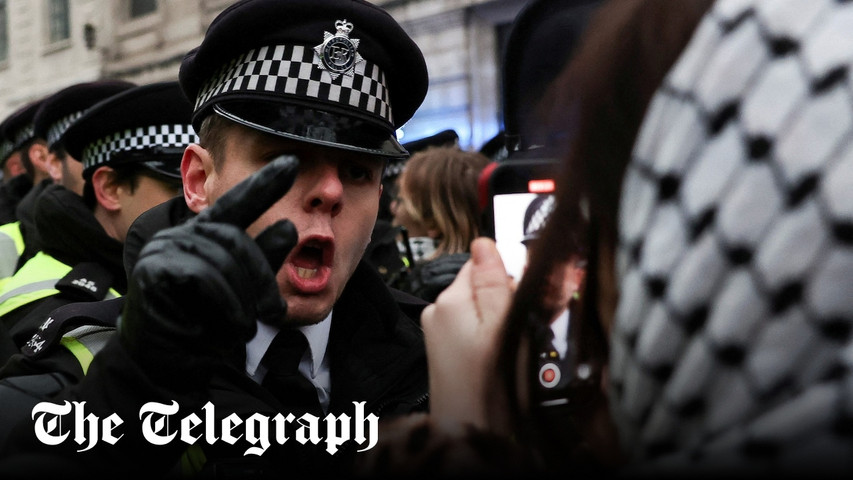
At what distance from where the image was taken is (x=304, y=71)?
Answer: 1.66 meters

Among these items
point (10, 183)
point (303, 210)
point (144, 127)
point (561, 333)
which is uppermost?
point (10, 183)

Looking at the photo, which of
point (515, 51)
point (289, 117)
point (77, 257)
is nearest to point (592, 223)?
point (289, 117)

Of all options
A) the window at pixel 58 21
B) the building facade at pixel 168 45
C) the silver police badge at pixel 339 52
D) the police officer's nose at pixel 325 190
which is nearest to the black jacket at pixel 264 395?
the police officer's nose at pixel 325 190

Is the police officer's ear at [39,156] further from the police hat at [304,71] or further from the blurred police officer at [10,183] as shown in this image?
the police hat at [304,71]

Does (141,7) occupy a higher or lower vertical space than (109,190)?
higher

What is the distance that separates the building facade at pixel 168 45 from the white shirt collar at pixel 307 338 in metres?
7.10

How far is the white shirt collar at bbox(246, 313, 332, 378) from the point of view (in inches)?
64.7

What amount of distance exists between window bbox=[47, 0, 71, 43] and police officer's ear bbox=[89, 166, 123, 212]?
1180cm

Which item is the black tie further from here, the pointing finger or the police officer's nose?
the pointing finger

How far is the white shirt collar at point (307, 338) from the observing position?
1645 mm

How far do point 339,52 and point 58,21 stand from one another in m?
14.2

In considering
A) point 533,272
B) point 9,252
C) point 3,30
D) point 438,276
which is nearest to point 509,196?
point 438,276

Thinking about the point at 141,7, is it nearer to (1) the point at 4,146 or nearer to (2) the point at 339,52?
(1) the point at 4,146

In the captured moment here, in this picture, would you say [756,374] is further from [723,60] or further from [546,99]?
[546,99]
